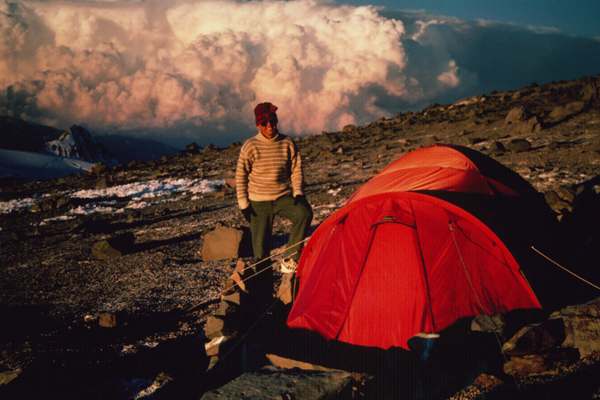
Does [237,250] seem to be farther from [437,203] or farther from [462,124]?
[462,124]

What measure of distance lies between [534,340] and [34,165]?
113 m

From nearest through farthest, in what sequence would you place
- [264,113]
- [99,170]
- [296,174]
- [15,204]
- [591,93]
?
[264,113] < [296,174] < [15,204] < [591,93] < [99,170]

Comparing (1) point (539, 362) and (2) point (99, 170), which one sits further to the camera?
(2) point (99, 170)

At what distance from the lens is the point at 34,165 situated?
101188 mm

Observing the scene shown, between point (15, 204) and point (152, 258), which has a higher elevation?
point (15, 204)

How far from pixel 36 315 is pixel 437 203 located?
7.54 metres

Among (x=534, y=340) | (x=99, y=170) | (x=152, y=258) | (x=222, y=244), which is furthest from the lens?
(x=99, y=170)

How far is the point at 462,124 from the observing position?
3166 centimetres

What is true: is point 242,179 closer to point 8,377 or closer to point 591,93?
point 8,377

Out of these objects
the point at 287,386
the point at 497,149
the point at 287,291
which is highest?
the point at 497,149

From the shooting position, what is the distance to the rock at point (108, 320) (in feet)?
25.4

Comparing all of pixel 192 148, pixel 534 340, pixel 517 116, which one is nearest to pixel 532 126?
pixel 517 116

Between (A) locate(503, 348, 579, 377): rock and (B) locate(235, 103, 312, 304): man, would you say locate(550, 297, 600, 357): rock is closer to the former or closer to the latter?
(A) locate(503, 348, 579, 377): rock

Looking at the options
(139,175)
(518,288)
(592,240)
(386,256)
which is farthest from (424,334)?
(139,175)
